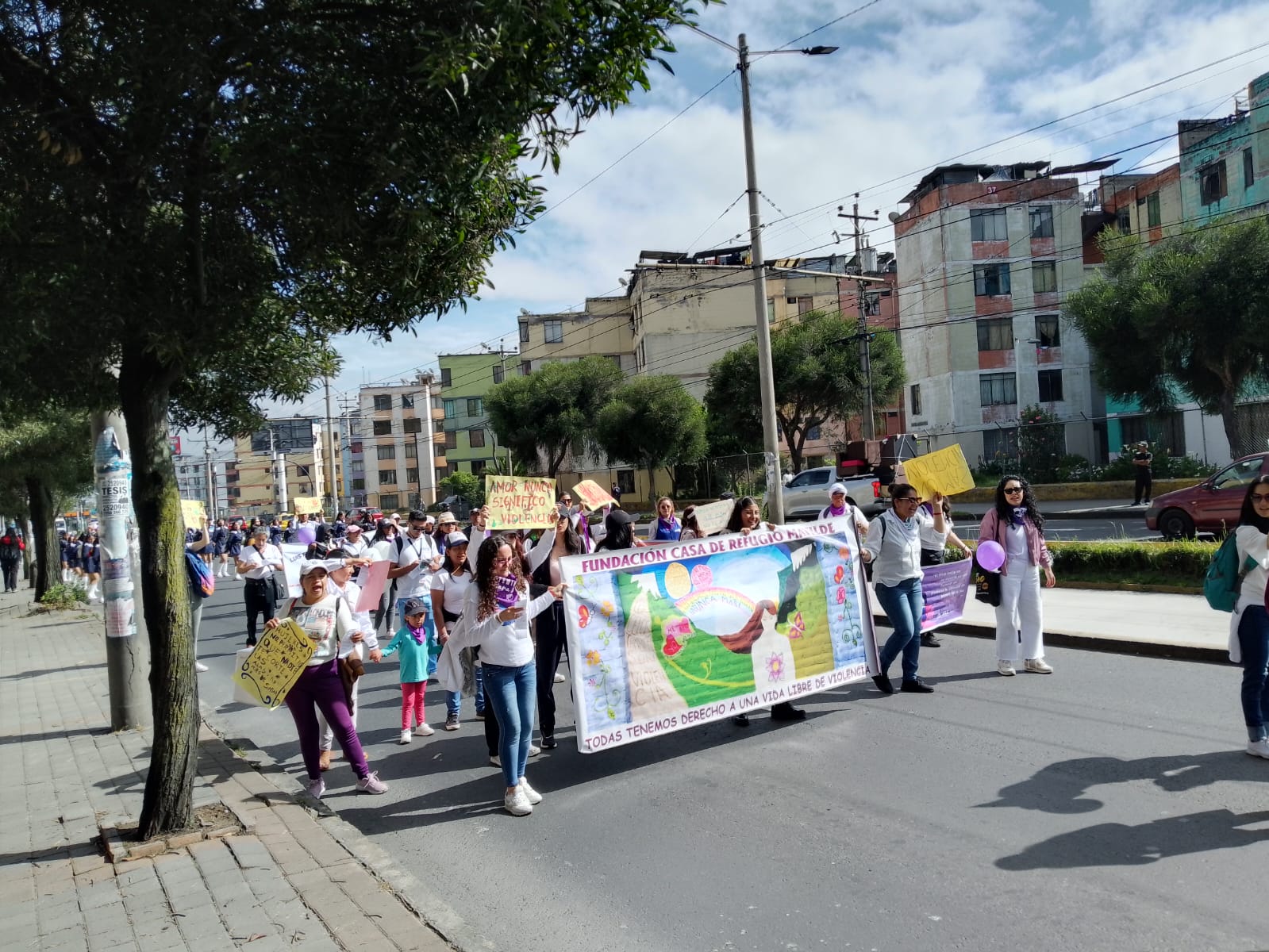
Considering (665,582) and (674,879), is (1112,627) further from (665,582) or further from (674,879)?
(674,879)

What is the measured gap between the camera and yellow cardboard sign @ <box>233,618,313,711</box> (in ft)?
21.6

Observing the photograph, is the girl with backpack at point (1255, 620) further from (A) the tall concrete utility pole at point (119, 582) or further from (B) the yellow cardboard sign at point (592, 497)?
(A) the tall concrete utility pole at point (119, 582)

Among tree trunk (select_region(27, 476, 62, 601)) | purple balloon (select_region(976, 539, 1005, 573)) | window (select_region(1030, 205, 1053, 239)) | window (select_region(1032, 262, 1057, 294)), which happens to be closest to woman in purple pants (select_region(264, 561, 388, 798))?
purple balloon (select_region(976, 539, 1005, 573))

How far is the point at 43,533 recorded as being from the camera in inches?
976

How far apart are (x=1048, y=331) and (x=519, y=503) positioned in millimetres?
40239

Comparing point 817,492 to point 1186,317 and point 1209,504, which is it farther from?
point 1209,504

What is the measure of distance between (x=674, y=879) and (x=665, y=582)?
2428 mm

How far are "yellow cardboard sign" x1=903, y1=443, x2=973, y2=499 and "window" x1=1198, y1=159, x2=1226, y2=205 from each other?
34.2 m

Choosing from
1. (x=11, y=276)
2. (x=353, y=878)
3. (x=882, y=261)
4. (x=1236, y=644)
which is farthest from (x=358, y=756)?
(x=882, y=261)

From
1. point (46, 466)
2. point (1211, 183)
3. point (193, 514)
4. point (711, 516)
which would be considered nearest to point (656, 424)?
point (1211, 183)

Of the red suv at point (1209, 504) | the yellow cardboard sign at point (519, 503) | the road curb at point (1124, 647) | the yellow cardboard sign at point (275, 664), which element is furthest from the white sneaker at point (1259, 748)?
the red suv at point (1209, 504)

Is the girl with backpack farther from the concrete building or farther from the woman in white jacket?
the concrete building

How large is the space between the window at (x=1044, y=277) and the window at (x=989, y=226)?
204cm

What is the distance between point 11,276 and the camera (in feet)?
17.5
